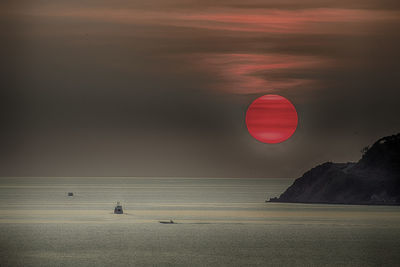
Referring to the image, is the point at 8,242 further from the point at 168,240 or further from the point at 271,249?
the point at 271,249

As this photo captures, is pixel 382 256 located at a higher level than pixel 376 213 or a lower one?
lower

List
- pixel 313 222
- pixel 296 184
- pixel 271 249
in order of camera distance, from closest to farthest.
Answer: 1. pixel 271 249
2. pixel 313 222
3. pixel 296 184

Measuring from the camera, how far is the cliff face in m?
159

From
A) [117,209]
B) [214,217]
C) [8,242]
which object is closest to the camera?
[8,242]

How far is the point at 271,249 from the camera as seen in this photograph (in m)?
76.2

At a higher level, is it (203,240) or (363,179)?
(363,179)

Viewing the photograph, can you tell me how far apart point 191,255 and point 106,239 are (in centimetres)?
1793

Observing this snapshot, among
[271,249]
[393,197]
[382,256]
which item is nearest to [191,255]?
[271,249]

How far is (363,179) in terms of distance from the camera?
522ft

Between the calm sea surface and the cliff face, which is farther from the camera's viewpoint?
the cliff face

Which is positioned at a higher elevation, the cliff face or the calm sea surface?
the cliff face

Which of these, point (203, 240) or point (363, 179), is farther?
point (363, 179)

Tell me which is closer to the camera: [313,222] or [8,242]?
[8,242]

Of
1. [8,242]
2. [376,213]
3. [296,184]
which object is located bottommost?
[8,242]
